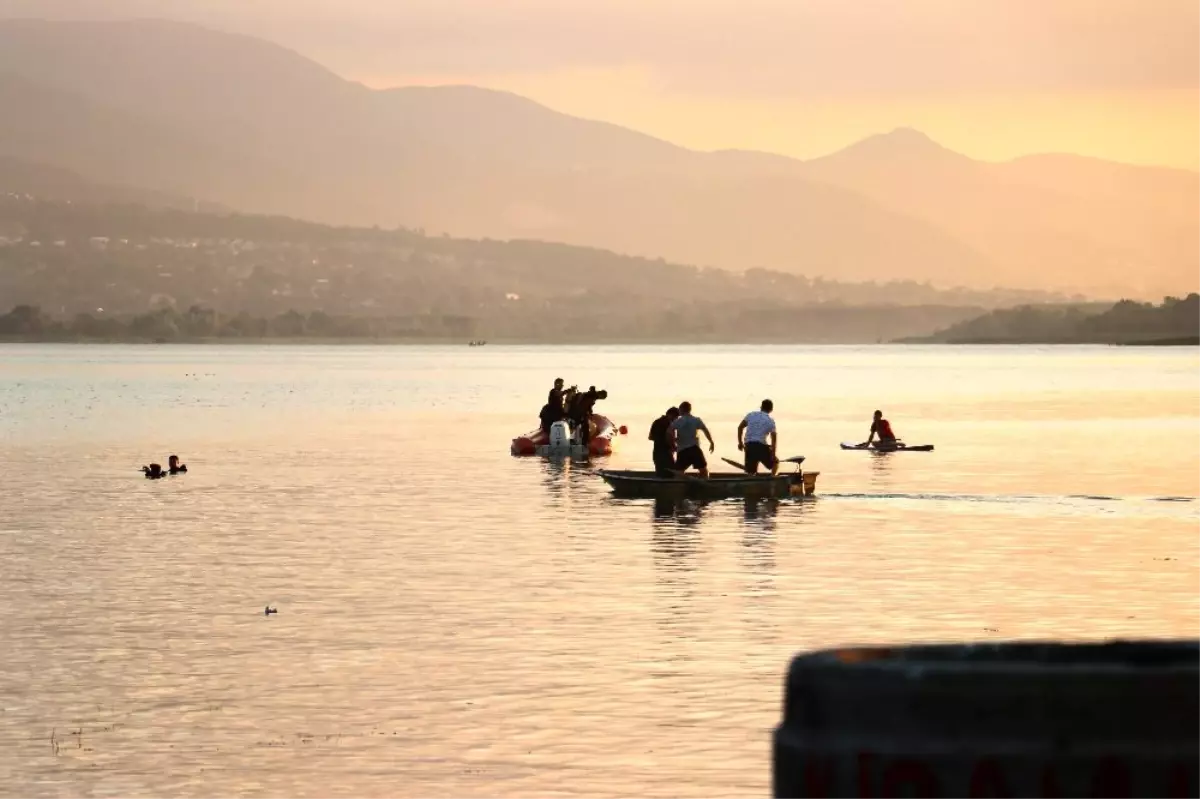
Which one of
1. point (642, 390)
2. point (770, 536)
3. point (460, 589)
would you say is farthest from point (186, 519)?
point (642, 390)

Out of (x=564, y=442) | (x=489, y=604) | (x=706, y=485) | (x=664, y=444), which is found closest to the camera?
(x=489, y=604)

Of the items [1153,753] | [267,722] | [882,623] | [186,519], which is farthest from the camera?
[186,519]

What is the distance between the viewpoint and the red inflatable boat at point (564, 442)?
69875mm

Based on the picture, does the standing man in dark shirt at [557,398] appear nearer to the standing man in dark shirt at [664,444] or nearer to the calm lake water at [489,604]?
the calm lake water at [489,604]

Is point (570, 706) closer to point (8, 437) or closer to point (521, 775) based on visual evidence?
point (521, 775)

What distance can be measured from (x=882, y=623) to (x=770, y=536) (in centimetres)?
1341

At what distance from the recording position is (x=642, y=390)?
191625mm

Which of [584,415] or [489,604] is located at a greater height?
[584,415]

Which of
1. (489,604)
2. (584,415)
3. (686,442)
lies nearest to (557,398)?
(584,415)

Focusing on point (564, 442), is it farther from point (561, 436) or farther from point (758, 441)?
point (758, 441)

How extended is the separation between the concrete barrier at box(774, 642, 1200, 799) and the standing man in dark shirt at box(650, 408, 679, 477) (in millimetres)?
40853

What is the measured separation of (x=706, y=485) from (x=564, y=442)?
76.9 feet

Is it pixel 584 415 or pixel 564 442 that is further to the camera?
pixel 564 442

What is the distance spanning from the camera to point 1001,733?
184 inches
